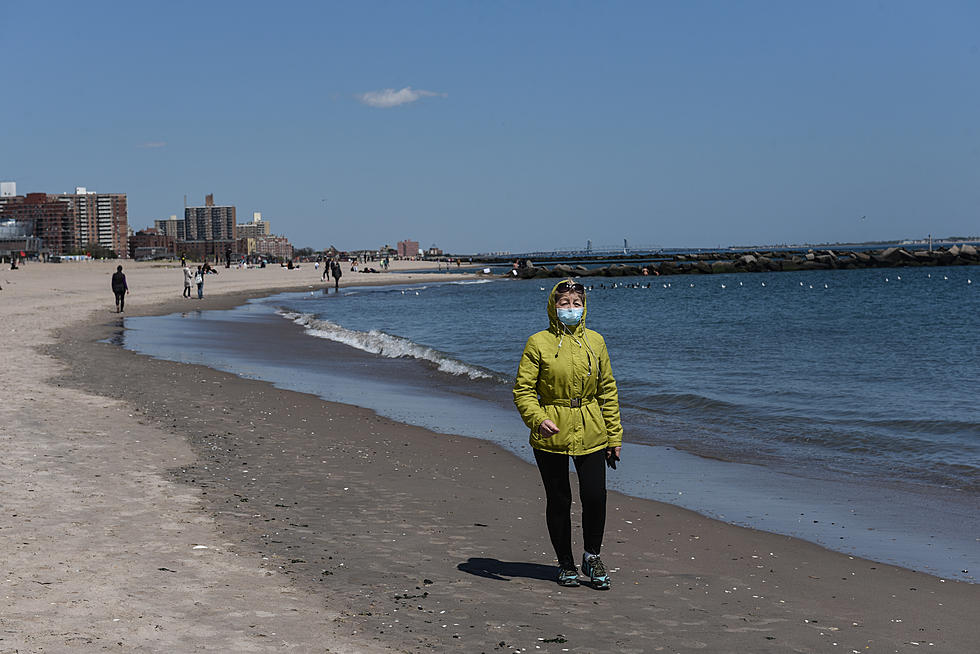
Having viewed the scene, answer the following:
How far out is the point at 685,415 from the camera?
1422 centimetres

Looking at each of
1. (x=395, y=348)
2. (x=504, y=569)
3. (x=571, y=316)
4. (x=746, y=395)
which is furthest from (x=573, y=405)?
(x=395, y=348)

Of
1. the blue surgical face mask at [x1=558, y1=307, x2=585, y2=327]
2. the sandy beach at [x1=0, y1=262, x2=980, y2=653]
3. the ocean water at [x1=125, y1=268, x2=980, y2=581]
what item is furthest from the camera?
the ocean water at [x1=125, y1=268, x2=980, y2=581]

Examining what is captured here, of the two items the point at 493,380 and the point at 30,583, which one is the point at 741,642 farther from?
the point at 493,380

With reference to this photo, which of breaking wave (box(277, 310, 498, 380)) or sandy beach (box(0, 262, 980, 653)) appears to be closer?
sandy beach (box(0, 262, 980, 653))

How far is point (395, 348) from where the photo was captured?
2391cm

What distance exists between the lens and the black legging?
18.4ft

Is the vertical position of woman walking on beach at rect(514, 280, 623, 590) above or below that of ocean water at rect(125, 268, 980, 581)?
above

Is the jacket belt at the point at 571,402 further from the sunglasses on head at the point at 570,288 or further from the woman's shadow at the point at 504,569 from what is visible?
the woman's shadow at the point at 504,569

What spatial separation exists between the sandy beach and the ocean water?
4.09 ft

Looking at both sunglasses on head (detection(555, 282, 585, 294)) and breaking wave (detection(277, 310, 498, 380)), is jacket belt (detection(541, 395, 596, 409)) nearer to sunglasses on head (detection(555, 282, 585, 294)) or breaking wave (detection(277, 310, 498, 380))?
sunglasses on head (detection(555, 282, 585, 294))

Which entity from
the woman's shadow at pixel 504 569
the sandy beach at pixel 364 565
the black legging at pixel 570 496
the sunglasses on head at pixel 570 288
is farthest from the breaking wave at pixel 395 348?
the sunglasses on head at pixel 570 288

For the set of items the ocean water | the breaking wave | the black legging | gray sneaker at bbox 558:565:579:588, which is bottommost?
the ocean water

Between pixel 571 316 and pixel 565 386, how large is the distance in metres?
0.41

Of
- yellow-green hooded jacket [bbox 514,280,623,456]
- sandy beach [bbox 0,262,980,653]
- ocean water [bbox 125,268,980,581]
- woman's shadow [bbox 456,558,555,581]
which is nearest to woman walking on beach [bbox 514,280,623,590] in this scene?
yellow-green hooded jacket [bbox 514,280,623,456]
